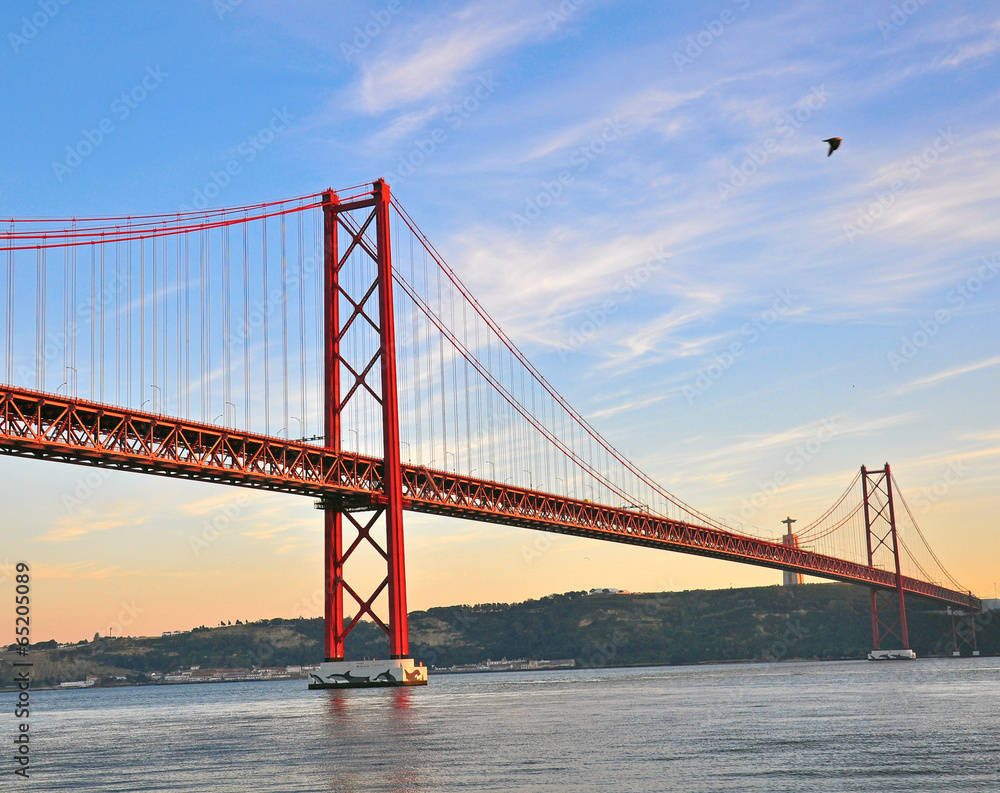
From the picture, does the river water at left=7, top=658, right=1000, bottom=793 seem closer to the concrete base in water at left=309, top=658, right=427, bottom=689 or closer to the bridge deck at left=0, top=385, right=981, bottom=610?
the concrete base in water at left=309, top=658, right=427, bottom=689

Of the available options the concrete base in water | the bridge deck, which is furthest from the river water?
the bridge deck

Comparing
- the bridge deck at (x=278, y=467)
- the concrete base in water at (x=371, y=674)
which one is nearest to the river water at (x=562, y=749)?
the concrete base in water at (x=371, y=674)

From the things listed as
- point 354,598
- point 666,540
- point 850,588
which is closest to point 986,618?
point 850,588

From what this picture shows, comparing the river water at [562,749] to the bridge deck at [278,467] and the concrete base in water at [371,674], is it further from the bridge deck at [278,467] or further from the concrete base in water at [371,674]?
the bridge deck at [278,467]

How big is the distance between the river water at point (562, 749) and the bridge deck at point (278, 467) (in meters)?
10.9

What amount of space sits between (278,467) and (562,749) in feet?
94.2

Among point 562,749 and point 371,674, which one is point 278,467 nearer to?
point 371,674

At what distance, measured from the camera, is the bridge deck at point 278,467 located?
149 ft

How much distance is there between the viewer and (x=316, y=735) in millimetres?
37406

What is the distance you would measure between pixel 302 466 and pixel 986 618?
119 metres

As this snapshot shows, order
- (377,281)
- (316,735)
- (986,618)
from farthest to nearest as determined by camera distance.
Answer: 1. (986,618)
2. (377,281)
3. (316,735)

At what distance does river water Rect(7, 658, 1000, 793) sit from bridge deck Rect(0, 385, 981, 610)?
10946 mm

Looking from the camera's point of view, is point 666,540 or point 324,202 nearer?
point 324,202

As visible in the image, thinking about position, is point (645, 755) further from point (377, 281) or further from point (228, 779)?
point (377, 281)
